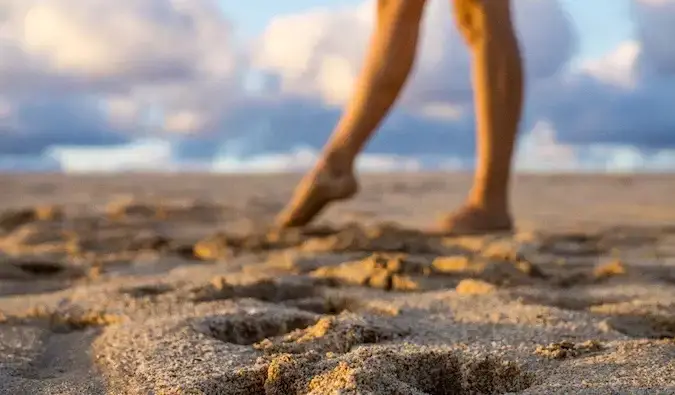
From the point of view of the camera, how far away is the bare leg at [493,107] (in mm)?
2592

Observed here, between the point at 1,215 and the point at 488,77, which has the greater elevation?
the point at 488,77

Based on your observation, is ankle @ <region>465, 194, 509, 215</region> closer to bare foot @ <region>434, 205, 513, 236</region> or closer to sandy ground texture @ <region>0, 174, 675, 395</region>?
bare foot @ <region>434, 205, 513, 236</region>

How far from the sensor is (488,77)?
260 centimetres

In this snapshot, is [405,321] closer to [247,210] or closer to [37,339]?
[37,339]

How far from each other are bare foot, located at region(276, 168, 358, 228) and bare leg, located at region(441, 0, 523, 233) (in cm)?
34

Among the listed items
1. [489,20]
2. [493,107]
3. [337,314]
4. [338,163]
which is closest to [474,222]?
[493,107]

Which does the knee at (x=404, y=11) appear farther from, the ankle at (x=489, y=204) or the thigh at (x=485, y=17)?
the ankle at (x=489, y=204)

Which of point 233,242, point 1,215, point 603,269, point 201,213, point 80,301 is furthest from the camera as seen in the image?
point 201,213

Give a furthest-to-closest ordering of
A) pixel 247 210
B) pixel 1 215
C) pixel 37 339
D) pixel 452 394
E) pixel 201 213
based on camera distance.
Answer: pixel 247 210
pixel 201 213
pixel 1 215
pixel 37 339
pixel 452 394

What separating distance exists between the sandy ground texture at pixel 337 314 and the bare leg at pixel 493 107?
0.53 feet

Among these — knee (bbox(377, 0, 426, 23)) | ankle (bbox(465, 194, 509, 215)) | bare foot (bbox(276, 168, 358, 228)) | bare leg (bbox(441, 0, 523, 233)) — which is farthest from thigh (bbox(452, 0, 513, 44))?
bare foot (bbox(276, 168, 358, 228))

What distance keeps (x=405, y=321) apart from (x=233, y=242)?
1242 millimetres

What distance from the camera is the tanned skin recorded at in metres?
2.54

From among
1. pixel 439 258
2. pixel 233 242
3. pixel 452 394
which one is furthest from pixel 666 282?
pixel 233 242
